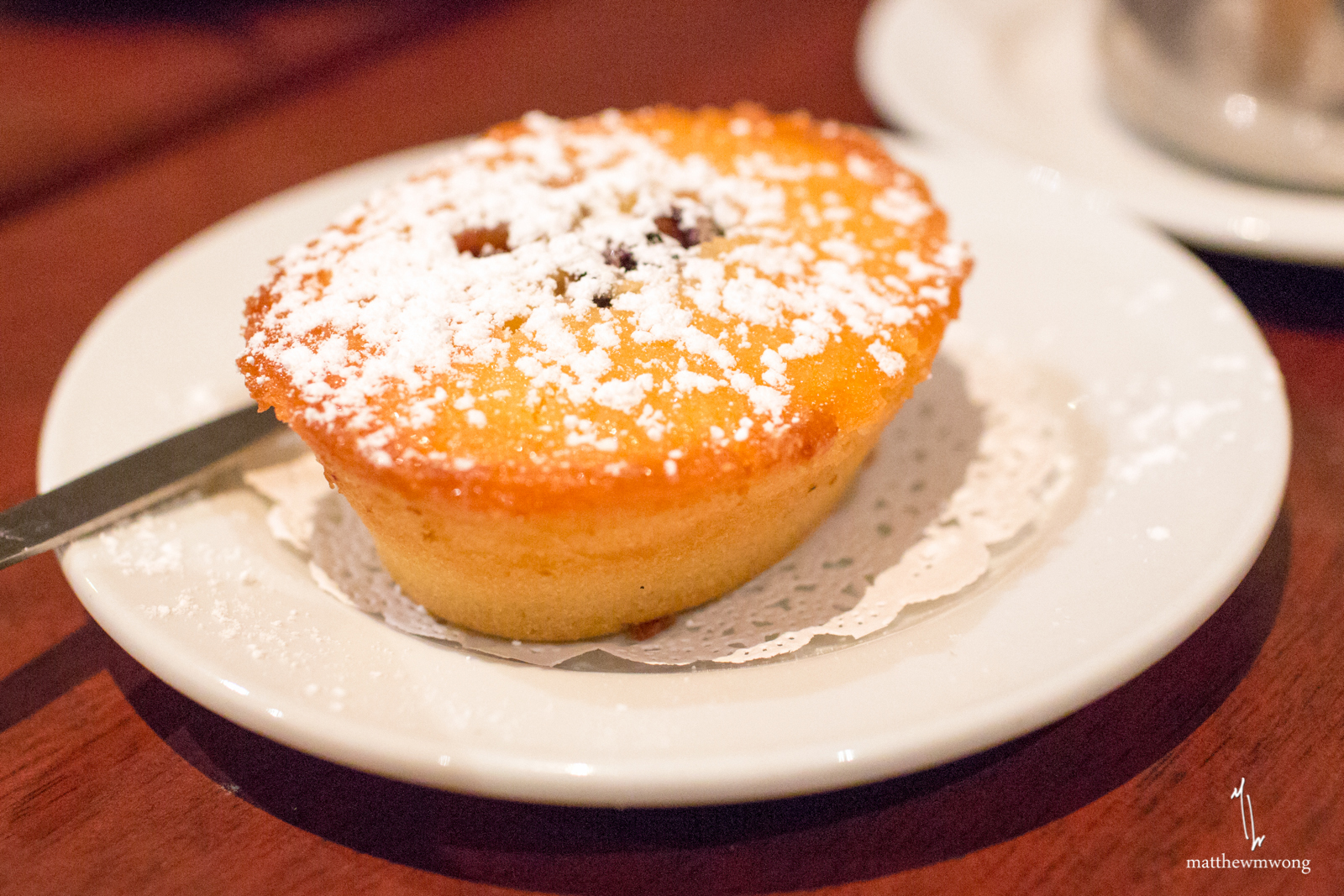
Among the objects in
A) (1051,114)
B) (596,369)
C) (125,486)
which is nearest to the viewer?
(596,369)

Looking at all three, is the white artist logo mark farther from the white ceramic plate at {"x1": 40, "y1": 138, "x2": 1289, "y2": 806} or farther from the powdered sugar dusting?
the powdered sugar dusting

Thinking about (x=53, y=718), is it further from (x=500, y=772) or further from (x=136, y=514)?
(x=500, y=772)

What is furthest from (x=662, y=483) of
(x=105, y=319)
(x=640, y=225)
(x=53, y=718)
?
(x=105, y=319)

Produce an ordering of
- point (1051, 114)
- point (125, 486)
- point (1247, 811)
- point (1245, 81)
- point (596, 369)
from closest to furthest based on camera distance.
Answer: point (1247, 811) → point (596, 369) → point (125, 486) → point (1245, 81) → point (1051, 114)

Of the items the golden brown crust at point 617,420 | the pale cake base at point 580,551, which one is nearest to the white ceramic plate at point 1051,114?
the golden brown crust at point 617,420

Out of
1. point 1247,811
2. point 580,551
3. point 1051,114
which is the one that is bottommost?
point 1247,811

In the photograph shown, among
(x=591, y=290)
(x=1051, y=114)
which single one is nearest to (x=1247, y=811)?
(x=591, y=290)

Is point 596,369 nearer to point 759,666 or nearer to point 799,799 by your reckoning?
point 759,666
